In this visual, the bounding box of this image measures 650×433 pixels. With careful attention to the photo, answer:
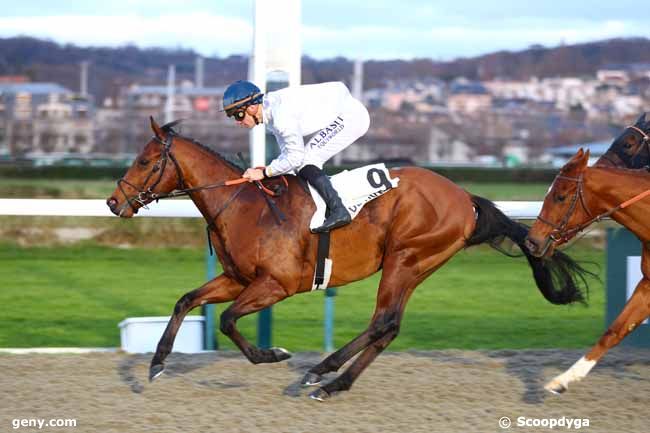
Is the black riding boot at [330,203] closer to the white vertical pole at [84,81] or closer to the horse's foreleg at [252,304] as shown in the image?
the horse's foreleg at [252,304]

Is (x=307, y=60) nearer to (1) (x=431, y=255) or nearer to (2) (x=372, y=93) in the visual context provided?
(2) (x=372, y=93)

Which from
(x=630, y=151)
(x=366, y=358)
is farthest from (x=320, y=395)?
(x=630, y=151)

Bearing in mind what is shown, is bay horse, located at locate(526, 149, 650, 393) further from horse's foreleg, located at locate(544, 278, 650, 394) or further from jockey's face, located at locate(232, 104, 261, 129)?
jockey's face, located at locate(232, 104, 261, 129)

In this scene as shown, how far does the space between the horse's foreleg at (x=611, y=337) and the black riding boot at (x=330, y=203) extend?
123 centimetres

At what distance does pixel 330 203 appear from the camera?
15.3ft

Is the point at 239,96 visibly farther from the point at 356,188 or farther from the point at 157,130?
the point at 356,188

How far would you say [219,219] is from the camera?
4816mm

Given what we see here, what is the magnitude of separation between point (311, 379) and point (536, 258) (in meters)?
1.42

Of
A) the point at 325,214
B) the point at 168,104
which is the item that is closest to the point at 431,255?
the point at 325,214

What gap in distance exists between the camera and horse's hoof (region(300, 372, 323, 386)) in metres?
4.62

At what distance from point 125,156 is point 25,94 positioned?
4.45m

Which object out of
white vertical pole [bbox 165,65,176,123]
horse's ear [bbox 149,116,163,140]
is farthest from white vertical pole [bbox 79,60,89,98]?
horse's ear [bbox 149,116,163,140]

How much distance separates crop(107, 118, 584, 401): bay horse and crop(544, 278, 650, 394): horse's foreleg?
74cm

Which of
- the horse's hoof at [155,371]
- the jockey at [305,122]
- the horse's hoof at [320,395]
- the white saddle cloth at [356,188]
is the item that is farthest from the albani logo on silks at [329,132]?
the horse's hoof at [155,371]
